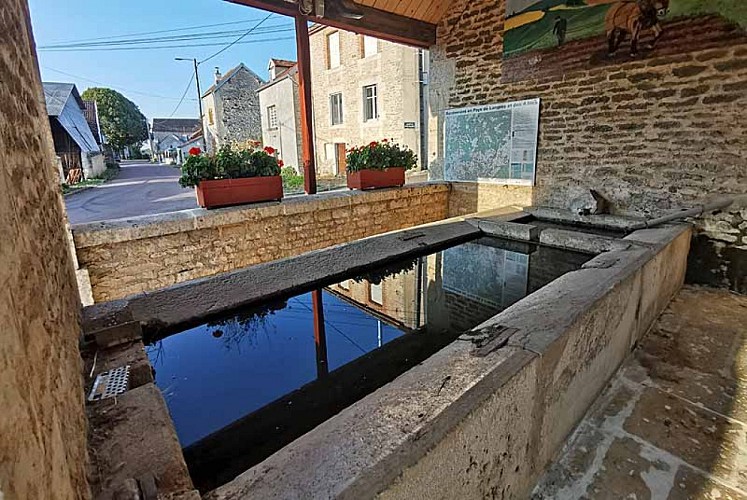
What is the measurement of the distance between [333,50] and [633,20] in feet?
33.5

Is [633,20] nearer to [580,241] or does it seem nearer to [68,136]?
[580,241]

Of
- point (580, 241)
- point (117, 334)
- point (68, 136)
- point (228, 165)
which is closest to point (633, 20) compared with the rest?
point (580, 241)

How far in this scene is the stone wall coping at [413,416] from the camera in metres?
0.79

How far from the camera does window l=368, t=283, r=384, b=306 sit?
2314 millimetres

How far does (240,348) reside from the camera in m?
1.78

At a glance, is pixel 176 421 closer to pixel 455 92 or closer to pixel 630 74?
pixel 630 74

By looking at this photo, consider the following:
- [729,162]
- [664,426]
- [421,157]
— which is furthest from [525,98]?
[421,157]

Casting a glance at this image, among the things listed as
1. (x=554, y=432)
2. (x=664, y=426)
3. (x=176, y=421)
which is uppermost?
(x=176, y=421)

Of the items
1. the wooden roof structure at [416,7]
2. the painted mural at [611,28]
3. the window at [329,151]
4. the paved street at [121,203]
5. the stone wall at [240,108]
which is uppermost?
the stone wall at [240,108]

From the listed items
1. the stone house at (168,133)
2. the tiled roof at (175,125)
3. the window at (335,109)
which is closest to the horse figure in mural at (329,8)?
the window at (335,109)

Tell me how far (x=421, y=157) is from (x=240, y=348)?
10.6m

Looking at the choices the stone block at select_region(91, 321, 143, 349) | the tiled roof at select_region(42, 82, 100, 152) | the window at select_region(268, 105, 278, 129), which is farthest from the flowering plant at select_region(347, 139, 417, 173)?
the tiled roof at select_region(42, 82, 100, 152)

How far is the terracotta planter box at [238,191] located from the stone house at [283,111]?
406 inches

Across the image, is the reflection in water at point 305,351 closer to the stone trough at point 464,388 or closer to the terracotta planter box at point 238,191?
the stone trough at point 464,388
